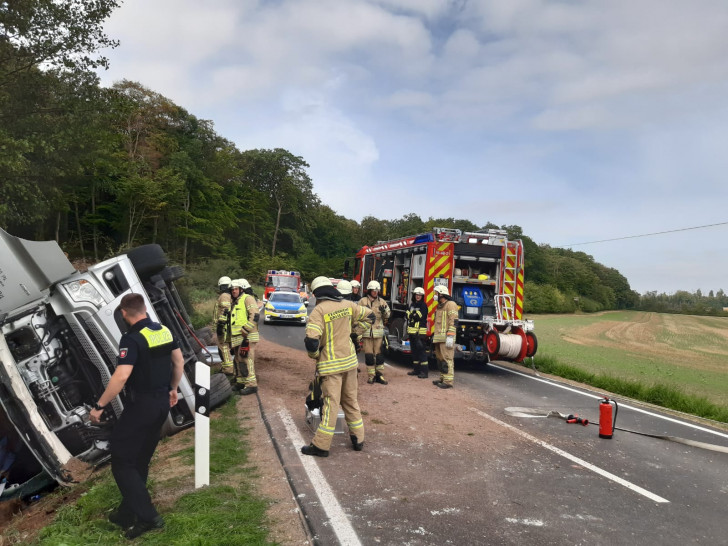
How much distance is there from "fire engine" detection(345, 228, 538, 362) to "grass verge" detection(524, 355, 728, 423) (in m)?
1.29

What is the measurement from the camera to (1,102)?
1274 centimetres

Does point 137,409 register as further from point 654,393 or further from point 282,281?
point 282,281

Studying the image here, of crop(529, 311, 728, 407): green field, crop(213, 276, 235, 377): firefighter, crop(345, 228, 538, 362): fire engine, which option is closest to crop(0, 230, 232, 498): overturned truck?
crop(213, 276, 235, 377): firefighter

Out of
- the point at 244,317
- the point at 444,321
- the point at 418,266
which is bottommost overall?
the point at 244,317

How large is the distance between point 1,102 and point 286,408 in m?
11.3

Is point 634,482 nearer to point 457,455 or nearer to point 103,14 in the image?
point 457,455

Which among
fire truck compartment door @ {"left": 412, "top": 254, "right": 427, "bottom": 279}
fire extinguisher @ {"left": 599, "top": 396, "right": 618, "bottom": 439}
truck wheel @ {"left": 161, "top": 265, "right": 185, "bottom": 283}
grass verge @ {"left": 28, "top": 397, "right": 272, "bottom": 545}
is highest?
fire truck compartment door @ {"left": 412, "top": 254, "right": 427, "bottom": 279}

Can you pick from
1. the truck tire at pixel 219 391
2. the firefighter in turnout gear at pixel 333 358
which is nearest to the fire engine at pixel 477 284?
the truck tire at pixel 219 391

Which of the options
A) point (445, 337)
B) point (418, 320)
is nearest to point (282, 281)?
point (418, 320)

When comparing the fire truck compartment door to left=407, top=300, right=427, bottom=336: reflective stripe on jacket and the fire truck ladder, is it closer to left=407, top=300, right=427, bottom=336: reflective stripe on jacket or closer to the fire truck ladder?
left=407, top=300, right=427, bottom=336: reflective stripe on jacket

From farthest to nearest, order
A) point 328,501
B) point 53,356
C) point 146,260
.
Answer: point 146,260, point 53,356, point 328,501

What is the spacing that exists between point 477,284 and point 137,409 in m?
8.74

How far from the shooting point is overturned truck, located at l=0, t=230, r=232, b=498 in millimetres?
4570

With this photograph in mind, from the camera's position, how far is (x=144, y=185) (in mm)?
34875
